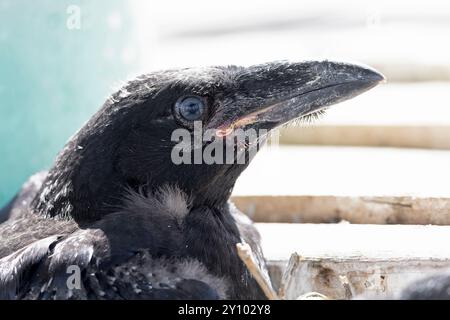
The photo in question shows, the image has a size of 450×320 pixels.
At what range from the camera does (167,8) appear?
34.8ft

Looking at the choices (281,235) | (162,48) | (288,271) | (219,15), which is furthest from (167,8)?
(288,271)

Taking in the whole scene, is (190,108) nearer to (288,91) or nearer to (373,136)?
(288,91)

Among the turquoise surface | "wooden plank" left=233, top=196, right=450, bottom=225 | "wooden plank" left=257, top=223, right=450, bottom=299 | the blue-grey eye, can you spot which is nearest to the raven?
the blue-grey eye

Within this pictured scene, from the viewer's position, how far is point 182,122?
2.92 meters

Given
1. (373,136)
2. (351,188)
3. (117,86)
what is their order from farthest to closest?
(373,136), (351,188), (117,86)

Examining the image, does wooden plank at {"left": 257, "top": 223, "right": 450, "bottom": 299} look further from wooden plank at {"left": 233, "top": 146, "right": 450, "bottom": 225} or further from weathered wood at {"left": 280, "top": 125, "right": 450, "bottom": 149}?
weathered wood at {"left": 280, "top": 125, "right": 450, "bottom": 149}

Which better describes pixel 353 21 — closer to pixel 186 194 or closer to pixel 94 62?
pixel 94 62

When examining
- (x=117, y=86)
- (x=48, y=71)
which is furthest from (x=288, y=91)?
(x=48, y=71)

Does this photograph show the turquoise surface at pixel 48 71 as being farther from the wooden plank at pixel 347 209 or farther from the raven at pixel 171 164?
the raven at pixel 171 164

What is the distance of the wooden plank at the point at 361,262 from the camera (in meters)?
2.94

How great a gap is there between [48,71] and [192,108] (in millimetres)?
1125

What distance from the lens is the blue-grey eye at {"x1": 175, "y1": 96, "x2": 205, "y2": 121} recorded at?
2910 millimetres

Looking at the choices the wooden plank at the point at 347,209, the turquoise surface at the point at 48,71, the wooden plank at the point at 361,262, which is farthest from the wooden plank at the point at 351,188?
the turquoise surface at the point at 48,71
